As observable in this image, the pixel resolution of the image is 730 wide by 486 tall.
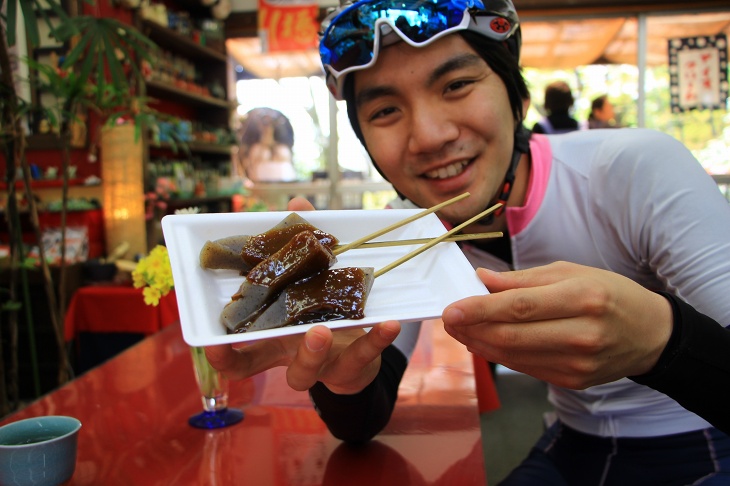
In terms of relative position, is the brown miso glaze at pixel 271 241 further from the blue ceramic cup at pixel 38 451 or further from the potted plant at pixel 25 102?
the potted plant at pixel 25 102

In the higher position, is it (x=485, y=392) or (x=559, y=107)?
(x=559, y=107)

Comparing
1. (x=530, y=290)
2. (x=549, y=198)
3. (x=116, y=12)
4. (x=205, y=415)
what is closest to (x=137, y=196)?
(x=116, y=12)

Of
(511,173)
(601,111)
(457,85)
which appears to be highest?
(601,111)

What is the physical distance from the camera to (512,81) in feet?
5.42

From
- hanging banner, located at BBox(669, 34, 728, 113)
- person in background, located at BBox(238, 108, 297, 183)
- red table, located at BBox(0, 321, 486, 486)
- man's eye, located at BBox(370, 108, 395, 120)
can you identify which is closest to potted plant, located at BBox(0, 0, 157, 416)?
red table, located at BBox(0, 321, 486, 486)

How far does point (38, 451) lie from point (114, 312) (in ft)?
10.9

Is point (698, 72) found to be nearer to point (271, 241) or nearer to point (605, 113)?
point (605, 113)

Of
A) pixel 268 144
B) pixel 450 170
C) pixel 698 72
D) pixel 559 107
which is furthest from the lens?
pixel 268 144

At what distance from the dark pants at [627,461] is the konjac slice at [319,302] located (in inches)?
37.6

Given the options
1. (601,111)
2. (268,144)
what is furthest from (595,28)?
(268,144)

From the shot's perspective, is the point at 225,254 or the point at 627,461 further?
the point at 627,461

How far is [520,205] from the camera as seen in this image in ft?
5.75

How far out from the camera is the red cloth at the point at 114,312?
407cm

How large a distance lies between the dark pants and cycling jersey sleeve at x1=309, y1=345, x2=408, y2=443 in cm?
52
